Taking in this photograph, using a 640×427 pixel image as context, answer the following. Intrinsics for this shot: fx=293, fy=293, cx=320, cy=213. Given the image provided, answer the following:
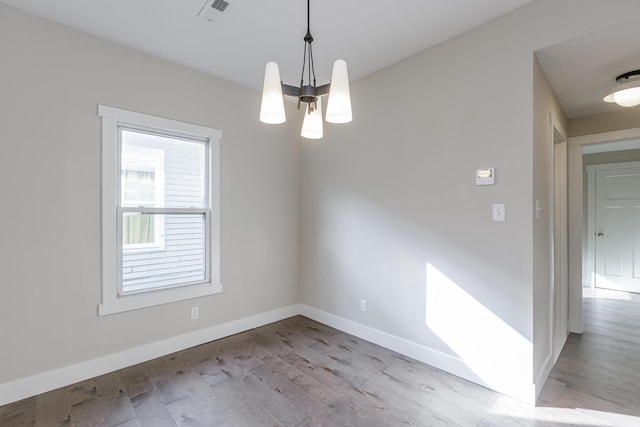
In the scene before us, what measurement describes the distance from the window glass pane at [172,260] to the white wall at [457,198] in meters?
1.56

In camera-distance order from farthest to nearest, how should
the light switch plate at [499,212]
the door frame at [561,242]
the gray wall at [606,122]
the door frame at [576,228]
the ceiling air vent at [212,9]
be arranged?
1. the door frame at [576,228]
2. the door frame at [561,242]
3. the gray wall at [606,122]
4. the light switch plate at [499,212]
5. the ceiling air vent at [212,9]

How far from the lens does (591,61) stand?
2232 mm

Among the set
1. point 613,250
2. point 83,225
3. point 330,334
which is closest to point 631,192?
point 613,250

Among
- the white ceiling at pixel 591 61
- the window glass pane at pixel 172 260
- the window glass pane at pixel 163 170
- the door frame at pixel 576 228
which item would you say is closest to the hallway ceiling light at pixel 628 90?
the white ceiling at pixel 591 61

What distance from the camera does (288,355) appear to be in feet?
9.27

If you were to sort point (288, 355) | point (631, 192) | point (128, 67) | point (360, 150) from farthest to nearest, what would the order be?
point (631, 192) < point (360, 150) < point (288, 355) < point (128, 67)

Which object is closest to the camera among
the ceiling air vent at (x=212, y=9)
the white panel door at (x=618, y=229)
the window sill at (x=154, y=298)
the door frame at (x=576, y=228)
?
the ceiling air vent at (x=212, y=9)

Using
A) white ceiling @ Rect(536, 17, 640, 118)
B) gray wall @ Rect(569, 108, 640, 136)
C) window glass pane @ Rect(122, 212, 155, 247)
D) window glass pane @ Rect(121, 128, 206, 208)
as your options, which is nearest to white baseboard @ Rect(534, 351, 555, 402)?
white ceiling @ Rect(536, 17, 640, 118)

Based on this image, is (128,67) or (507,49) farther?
(128,67)

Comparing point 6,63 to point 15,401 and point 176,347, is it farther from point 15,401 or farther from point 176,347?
point 176,347

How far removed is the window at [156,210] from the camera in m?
2.54

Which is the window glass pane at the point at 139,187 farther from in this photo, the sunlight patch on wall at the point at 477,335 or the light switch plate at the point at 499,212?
the light switch plate at the point at 499,212

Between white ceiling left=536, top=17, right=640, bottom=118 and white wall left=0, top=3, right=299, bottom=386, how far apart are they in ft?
10.2

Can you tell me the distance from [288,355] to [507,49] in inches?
125
